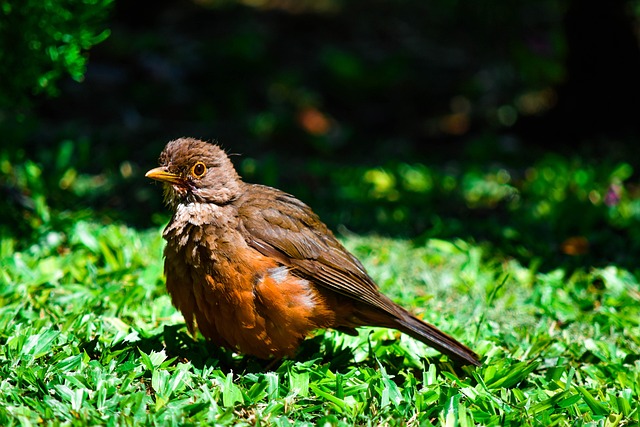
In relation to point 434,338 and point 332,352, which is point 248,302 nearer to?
point 332,352

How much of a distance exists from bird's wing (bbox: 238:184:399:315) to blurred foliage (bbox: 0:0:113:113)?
1.96 m

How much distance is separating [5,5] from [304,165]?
12.5 ft

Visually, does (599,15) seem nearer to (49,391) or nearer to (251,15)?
(251,15)

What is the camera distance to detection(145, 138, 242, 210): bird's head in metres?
4.23

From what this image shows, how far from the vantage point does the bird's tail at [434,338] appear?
4258 millimetres

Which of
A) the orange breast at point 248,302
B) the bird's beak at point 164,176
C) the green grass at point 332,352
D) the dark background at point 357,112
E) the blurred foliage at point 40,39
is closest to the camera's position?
the green grass at point 332,352

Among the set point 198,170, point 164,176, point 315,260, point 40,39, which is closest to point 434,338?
point 315,260

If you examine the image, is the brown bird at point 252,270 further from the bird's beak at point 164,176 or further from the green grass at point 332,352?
the green grass at point 332,352

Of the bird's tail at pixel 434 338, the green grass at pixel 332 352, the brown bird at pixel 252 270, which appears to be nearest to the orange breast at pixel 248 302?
the brown bird at pixel 252 270

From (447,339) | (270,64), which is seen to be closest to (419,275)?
(447,339)

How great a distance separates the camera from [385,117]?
1086 cm

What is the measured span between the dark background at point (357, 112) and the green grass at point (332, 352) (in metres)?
0.55

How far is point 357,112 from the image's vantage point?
35.7 ft

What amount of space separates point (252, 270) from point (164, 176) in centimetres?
69
